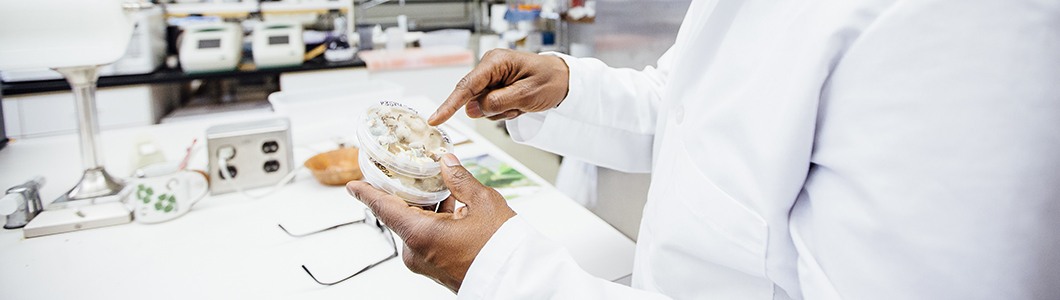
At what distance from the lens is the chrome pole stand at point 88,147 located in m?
1.26

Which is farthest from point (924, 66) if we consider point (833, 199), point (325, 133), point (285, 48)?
point (285, 48)

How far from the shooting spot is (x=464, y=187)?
70 cm

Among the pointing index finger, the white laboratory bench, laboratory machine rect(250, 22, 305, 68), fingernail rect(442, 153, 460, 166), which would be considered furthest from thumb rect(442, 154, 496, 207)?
laboratory machine rect(250, 22, 305, 68)

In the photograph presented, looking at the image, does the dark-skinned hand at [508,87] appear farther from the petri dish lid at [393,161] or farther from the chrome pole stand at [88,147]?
the chrome pole stand at [88,147]

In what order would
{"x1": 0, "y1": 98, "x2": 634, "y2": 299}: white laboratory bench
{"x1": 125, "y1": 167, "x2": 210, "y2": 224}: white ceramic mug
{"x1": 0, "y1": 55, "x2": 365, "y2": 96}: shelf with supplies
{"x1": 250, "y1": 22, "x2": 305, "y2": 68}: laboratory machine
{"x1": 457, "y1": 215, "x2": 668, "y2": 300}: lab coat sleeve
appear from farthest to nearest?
1. {"x1": 250, "y1": 22, "x2": 305, "y2": 68}: laboratory machine
2. {"x1": 0, "y1": 55, "x2": 365, "y2": 96}: shelf with supplies
3. {"x1": 125, "y1": 167, "x2": 210, "y2": 224}: white ceramic mug
4. {"x1": 0, "y1": 98, "x2": 634, "y2": 299}: white laboratory bench
5. {"x1": 457, "y1": 215, "x2": 668, "y2": 300}: lab coat sleeve

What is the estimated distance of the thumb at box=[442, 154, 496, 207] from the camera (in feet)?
2.24

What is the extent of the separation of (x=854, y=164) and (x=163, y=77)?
3.39 m

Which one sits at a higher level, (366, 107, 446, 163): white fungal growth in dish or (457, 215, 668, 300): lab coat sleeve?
(366, 107, 446, 163): white fungal growth in dish

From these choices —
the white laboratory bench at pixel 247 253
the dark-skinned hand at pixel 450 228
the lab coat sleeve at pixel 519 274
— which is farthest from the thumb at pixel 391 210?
the white laboratory bench at pixel 247 253

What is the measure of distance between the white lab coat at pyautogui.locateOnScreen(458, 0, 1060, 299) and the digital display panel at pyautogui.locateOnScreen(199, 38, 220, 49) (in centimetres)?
301

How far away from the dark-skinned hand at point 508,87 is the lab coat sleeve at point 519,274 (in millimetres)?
270

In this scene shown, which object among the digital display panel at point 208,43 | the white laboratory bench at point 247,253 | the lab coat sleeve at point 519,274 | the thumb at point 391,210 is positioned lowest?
the white laboratory bench at point 247,253

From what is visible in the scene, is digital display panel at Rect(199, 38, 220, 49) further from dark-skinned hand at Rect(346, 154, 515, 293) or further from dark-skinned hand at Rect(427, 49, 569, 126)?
dark-skinned hand at Rect(346, 154, 515, 293)

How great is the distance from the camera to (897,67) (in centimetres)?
50
